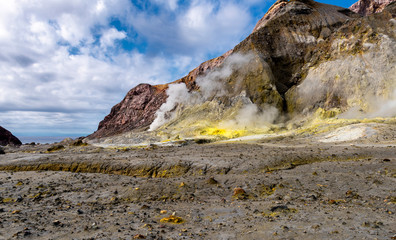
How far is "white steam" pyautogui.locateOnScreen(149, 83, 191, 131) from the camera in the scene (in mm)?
48525

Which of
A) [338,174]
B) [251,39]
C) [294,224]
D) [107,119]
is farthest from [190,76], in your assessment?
[294,224]

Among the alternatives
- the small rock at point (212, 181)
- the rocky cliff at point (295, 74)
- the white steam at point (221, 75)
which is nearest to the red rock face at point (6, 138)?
the rocky cliff at point (295, 74)

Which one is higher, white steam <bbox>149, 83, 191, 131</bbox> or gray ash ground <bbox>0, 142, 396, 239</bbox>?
white steam <bbox>149, 83, 191, 131</bbox>

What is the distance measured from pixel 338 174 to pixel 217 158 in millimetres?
5872

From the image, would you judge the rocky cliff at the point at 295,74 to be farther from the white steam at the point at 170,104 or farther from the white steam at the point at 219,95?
the white steam at the point at 170,104

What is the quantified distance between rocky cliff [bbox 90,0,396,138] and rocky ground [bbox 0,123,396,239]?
22.6m

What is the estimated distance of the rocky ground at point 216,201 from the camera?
531 centimetres

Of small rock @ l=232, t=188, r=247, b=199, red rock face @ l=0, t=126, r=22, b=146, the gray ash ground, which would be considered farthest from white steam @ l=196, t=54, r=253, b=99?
red rock face @ l=0, t=126, r=22, b=146

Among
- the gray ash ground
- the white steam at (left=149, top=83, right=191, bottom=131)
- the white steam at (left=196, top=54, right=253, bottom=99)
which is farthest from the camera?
the white steam at (left=149, top=83, right=191, bottom=131)

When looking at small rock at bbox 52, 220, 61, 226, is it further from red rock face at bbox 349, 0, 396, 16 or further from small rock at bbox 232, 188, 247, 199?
red rock face at bbox 349, 0, 396, 16

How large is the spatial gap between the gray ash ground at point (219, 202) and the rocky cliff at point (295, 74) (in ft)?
76.9

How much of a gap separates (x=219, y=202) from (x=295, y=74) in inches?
1565

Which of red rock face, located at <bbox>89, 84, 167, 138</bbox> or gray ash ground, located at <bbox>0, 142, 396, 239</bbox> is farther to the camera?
red rock face, located at <bbox>89, 84, 167, 138</bbox>

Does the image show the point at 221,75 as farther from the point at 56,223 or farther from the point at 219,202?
the point at 56,223
